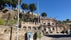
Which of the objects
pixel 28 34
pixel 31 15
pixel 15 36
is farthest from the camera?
pixel 31 15

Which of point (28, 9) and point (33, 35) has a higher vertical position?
point (28, 9)

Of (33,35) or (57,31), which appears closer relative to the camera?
(33,35)

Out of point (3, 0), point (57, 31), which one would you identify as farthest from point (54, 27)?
point (3, 0)

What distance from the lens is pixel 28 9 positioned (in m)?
93.3

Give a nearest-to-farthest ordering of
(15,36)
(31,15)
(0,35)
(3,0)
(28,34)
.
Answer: (0,35), (15,36), (28,34), (3,0), (31,15)

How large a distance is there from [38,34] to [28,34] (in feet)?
8.00

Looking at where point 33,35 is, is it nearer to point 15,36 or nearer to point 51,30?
point 15,36

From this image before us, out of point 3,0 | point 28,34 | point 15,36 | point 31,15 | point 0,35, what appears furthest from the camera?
point 31,15

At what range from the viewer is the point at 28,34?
3197 cm

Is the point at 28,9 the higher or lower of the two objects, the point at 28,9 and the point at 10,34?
the higher

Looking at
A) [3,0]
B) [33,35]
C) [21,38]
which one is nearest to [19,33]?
[21,38]

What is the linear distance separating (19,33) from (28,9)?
62.8 meters

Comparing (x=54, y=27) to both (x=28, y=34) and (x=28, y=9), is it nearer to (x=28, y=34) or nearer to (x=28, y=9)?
(x=28, y=9)

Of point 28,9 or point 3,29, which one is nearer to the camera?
point 3,29
